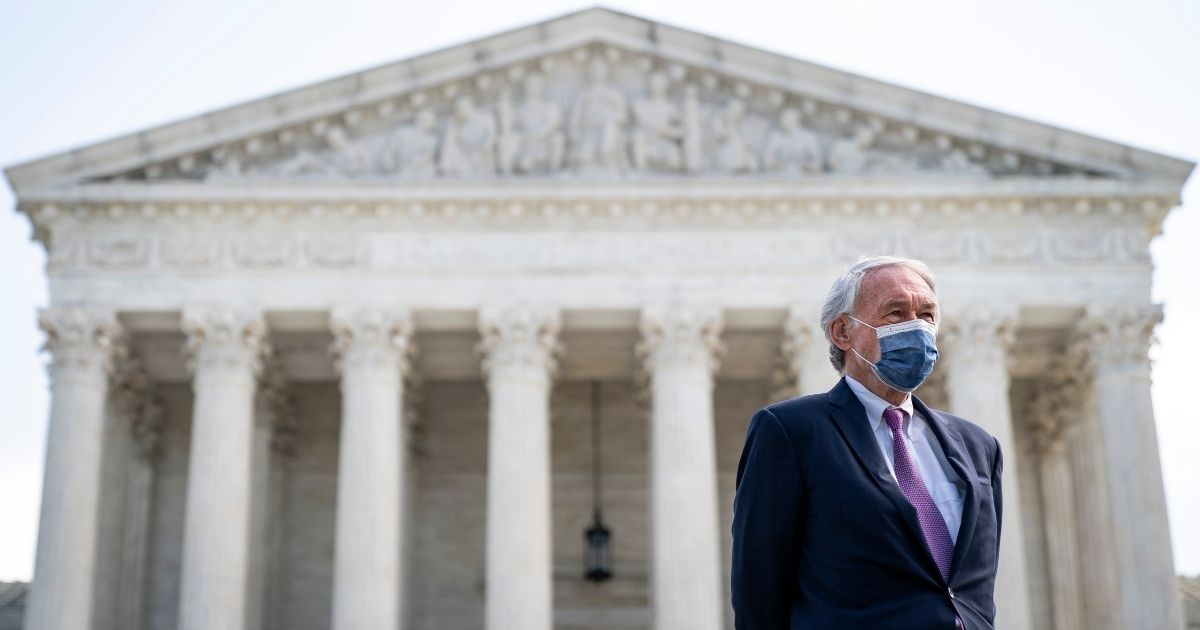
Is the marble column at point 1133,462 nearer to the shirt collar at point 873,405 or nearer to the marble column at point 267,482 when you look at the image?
the marble column at point 267,482

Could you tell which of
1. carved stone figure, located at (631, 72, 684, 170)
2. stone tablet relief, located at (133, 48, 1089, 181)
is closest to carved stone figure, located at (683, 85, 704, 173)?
stone tablet relief, located at (133, 48, 1089, 181)

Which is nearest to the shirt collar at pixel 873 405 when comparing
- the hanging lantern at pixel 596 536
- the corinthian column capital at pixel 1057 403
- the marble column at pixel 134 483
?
the corinthian column capital at pixel 1057 403

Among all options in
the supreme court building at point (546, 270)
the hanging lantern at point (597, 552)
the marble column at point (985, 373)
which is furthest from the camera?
the hanging lantern at point (597, 552)

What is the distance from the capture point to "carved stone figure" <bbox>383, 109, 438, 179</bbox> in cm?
3306

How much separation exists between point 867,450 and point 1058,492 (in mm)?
33215

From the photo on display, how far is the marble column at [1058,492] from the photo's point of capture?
36.2 m

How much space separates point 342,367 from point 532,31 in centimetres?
814

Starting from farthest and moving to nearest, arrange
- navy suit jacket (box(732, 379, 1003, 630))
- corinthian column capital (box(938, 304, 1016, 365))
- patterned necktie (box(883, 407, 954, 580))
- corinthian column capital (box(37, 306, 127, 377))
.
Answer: corinthian column capital (box(938, 304, 1016, 365)) < corinthian column capital (box(37, 306, 127, 377)) < patterned necktie (box(883, 407, 954, 580)) < navy suit jacket (box(732, 379, 1003, 630))

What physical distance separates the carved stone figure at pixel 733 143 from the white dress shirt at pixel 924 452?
2708cm

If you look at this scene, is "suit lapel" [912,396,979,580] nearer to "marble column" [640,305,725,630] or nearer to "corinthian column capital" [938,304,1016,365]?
"marble column" [640,305,725,630]

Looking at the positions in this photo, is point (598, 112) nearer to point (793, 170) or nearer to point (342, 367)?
point (793, 170)

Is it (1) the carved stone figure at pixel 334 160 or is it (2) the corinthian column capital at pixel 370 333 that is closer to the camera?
(2) the corinthian column capital at pixel 370 333

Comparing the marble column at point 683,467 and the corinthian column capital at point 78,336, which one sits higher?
the corinthian column capital at point 78,336

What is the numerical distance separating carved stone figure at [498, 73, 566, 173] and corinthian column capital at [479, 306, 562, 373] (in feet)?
10.2
